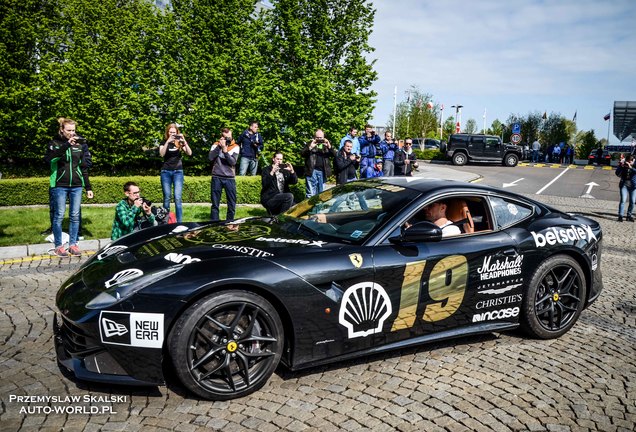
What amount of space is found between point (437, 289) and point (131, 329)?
2.24 metres

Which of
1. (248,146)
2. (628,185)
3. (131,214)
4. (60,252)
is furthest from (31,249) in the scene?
(628,185)

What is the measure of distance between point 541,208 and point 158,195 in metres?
10.7

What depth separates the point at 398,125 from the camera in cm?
5281

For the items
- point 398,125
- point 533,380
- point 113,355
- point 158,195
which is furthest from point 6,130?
point 398,125

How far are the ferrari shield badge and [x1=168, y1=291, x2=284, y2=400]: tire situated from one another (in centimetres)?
68

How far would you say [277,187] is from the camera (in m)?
9.02

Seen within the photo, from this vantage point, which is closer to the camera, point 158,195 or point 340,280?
point 340,280

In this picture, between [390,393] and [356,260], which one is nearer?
[390,393]

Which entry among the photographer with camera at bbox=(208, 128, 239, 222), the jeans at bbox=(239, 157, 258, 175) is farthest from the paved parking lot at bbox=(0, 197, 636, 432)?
the jeans at bbox=(239, 157, 258, 175)

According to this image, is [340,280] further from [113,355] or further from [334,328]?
[113,355]

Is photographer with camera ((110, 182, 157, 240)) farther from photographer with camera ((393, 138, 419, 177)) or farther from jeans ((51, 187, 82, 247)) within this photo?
photographer with camera ((393, 138, 419, 177))

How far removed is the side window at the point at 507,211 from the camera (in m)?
4.37

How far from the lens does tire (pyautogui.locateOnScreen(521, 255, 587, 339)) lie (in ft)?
14.0

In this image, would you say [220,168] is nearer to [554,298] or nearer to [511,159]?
[554,298]
